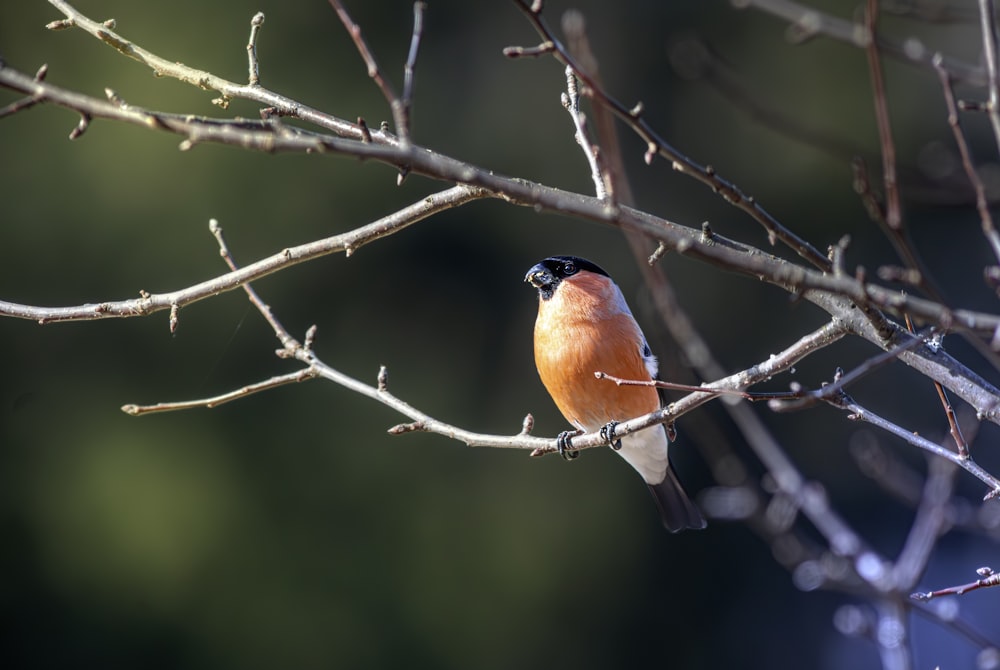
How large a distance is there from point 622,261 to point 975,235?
3.09 m

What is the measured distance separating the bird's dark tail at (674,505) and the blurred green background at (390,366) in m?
3.04

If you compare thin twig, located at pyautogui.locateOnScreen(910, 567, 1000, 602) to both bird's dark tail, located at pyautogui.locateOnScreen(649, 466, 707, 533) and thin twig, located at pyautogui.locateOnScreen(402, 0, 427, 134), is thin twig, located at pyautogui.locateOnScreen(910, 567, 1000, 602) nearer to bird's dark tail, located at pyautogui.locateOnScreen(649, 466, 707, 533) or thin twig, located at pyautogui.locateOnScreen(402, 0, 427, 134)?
thin twig, located at pyautogui.locateOnScreen(402, 0, 427, 134)

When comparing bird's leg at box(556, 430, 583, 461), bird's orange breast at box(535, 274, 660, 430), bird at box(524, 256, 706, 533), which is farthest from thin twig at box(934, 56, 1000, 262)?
bird's orange breast at box(535, 274, 660, 430)

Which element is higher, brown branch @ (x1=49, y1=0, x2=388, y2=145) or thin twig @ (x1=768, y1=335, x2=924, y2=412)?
brown branch @ (x1=49, y1=0, x2=388, y2=145)

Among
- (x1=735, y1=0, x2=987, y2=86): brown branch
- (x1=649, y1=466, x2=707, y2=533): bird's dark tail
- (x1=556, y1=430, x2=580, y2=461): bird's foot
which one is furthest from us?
(x1=649, y1=466, x2=707, y2=533): bird's dark tail

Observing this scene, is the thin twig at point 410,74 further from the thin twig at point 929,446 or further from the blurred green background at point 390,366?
the blurred green background at point 390,366

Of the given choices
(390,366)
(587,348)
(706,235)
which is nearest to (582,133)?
(706,235)

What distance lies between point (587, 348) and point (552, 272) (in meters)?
0.47

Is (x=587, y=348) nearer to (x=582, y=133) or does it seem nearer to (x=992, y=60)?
(x=582, y=133)

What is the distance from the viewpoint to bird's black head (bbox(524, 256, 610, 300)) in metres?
3.72

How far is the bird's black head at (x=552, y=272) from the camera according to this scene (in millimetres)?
3717

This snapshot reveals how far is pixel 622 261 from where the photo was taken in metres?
7.78

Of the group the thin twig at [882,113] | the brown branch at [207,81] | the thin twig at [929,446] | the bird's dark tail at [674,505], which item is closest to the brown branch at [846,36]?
the thin twig at [882,113]

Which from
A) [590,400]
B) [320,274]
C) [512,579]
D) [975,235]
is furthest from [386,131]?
[975,235]
